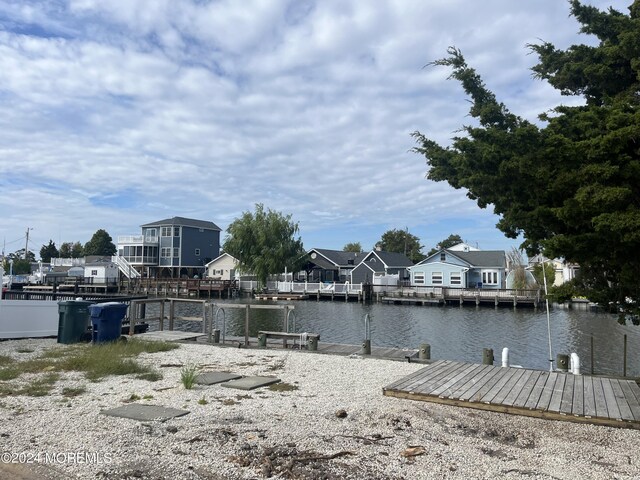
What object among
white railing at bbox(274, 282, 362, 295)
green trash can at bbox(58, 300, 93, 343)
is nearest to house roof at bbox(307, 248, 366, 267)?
white railing at bbox(274, 282, 362, 295)

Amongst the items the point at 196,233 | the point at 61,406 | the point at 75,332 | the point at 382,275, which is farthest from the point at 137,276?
the point at 61,406

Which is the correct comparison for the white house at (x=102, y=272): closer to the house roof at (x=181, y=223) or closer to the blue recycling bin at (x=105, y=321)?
the house roof at (x=181, y=223)

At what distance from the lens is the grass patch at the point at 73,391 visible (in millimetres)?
7538

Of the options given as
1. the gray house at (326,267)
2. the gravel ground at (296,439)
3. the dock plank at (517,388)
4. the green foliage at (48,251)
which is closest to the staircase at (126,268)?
the gray house at (326,267)

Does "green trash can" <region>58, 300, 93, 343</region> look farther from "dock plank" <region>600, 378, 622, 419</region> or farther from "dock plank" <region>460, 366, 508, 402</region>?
"dock plank" <region>600, 378, 622, 419</region>

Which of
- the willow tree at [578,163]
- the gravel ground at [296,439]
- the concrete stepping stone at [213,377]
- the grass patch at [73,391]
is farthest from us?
the concrete stepping stone at [213,377]

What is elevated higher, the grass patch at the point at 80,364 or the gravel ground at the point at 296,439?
the grass patch at the point at 80,364

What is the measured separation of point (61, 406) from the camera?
268 inches

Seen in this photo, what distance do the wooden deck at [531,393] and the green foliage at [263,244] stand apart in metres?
51.8

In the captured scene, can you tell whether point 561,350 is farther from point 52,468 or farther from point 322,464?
point 52,468

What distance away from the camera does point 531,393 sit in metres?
7.54

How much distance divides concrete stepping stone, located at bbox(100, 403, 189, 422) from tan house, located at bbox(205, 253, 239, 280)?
65.2 metres

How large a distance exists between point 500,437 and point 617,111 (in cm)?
433

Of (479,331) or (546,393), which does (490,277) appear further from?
(546,393)
